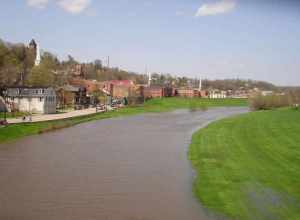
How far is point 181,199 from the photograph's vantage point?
966 centimetres

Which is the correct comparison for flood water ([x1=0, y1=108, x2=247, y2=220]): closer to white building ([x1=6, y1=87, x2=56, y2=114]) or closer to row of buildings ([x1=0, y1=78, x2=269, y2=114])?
white building ([x1=6, y1=87, x2=56, y2=114])

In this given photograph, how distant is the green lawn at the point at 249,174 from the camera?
8.95m

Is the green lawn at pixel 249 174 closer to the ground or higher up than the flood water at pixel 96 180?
higher up

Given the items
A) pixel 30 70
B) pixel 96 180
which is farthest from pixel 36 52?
pixel 96 180

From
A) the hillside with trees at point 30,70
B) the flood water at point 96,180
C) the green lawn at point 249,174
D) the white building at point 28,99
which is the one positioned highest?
the hillside with trees at point 30,70

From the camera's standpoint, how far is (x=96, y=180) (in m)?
11.2

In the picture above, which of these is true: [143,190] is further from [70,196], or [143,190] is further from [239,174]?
[239,174]

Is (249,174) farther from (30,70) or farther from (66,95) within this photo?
(30,70)

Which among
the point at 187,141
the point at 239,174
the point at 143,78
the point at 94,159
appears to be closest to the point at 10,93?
the point at 187,141

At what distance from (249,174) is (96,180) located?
4.33 m

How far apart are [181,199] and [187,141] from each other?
10543 millimetres

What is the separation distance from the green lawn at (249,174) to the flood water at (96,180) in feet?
1.69

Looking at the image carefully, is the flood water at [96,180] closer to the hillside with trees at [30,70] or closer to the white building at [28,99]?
the white building at [28,99]

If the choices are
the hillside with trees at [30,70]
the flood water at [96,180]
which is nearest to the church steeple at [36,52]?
the hillside with trees at [30,70]
